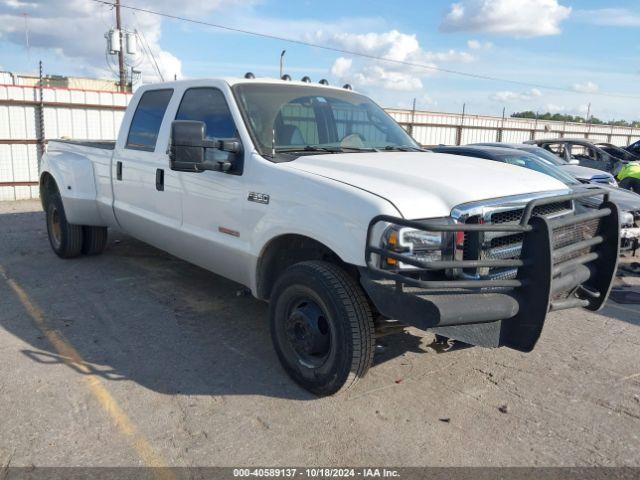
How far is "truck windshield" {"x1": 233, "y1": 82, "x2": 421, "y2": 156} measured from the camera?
416cm

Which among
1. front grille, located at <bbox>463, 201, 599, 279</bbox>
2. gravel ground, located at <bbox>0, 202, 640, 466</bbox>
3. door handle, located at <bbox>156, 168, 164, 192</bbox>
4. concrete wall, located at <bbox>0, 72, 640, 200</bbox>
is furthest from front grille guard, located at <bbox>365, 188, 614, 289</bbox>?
concrete wall, located at <bbox>0, 72, 640, 200</bbox>

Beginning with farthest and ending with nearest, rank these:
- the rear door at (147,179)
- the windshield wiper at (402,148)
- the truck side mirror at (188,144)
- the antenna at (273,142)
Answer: the rear door at (147,179)
the windshield wiper at (402,148)
the antenna at (273,142)
the truck side mirror at (188,144)

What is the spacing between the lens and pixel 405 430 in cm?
325

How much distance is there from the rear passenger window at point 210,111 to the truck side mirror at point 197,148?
0.67ft

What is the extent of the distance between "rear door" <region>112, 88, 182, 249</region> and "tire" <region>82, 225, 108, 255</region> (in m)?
1.17

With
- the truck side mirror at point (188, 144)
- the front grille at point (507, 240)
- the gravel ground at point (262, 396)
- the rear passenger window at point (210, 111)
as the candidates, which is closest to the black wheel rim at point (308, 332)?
the gravel ground at point (262, 396)

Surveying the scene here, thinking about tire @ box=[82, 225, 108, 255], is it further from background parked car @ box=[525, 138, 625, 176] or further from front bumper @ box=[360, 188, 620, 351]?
background parked car @ box=[525, 138, 625, 176]

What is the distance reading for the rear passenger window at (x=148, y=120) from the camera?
518 cm

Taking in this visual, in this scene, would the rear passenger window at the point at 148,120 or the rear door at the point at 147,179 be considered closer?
the rear door at the point at 147,179

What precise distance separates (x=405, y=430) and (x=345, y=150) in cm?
214

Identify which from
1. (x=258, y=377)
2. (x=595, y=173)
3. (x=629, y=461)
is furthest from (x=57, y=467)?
(x=595, y=173)

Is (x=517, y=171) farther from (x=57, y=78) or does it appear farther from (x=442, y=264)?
(x=57, y=78)

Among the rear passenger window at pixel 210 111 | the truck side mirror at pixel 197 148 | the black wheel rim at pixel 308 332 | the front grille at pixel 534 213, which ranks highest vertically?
the rear passenger window at pixel 210 111

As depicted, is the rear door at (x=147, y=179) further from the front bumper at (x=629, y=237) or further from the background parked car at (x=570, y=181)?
the front bumper at (x=629, y=237)
